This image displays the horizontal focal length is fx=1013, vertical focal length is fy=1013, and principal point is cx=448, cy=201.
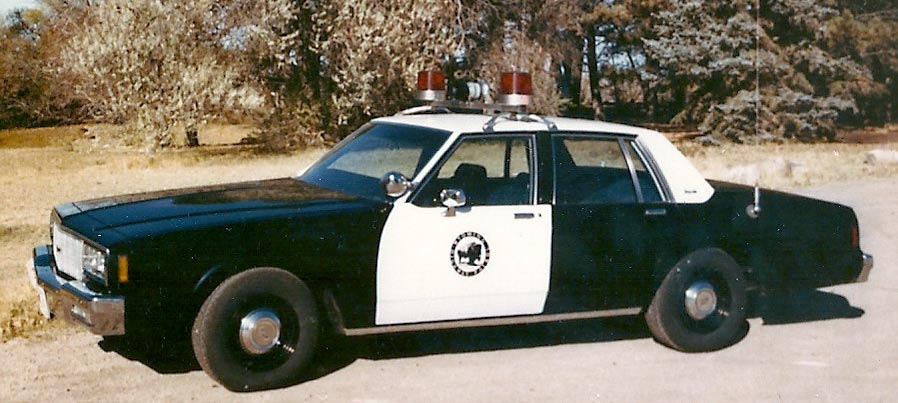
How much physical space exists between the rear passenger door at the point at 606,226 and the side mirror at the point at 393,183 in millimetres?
934

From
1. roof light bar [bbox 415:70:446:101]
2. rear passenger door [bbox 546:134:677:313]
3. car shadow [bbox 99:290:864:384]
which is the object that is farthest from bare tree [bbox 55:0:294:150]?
rear passenger door [bbox 546:134:677:313]

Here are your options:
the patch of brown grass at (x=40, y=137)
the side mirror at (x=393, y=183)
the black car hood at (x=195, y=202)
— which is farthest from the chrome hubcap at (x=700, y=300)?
the patch of brown grass at (x=40, y=137)

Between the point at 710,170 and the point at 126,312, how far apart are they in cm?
1547

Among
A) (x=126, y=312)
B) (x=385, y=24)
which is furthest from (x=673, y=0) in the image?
(x=126, y=312)

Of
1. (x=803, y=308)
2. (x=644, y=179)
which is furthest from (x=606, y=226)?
(x=803, y=308)

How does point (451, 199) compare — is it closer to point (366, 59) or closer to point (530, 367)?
point (530, 367)

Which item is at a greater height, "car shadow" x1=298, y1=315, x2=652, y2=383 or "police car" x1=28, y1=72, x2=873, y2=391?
"police car" x1=28, y1=72, x2=873, y2=391

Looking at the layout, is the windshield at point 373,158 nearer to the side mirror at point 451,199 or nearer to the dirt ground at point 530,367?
the side mirror at point 451,199

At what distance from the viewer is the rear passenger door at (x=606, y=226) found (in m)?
5.75

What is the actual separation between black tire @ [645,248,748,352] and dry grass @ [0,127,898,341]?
158 inches

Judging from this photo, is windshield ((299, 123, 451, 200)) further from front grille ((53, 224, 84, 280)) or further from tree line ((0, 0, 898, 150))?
tree line ((0, 0, 898, 150))

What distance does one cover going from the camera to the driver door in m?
5.36

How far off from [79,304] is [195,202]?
906 millimetres

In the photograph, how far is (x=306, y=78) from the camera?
2464 cm
